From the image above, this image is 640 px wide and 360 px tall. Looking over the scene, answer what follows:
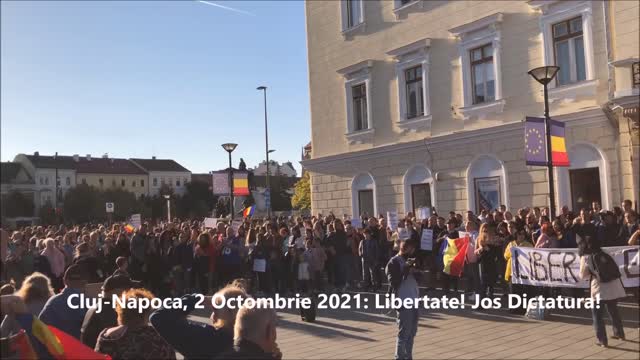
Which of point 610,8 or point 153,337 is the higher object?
point 610,8

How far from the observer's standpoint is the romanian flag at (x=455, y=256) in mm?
12727

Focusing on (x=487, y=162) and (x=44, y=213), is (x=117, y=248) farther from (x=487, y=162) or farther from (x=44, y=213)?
(x=44, y=213)

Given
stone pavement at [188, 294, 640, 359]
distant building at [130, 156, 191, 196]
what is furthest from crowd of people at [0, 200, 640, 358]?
distant building at [130, 156, 191, 196]

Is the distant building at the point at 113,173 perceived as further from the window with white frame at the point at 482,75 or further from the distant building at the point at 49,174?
the window with white frame at the point at 482,75

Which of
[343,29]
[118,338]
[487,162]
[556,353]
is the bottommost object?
[556,353]

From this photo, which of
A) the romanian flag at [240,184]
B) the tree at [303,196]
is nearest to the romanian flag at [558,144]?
the romanian flag at [240,184]

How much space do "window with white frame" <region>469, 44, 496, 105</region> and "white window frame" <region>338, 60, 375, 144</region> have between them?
513 cm

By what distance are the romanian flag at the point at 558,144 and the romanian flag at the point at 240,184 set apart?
13619mm

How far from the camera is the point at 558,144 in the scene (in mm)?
14805

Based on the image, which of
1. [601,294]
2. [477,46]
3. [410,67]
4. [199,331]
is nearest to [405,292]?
[601,294]

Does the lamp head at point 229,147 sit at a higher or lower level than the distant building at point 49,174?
lower

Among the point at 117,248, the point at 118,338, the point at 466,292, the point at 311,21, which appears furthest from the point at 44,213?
the point at 118,338

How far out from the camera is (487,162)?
20.1m

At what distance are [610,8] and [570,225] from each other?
25.5 feet
